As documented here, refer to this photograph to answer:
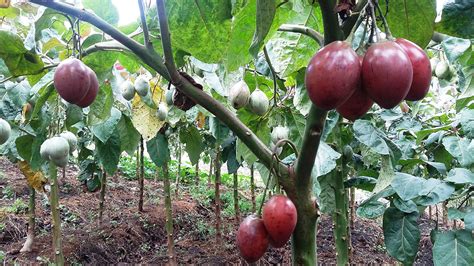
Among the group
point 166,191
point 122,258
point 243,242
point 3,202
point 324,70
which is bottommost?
point 122,258

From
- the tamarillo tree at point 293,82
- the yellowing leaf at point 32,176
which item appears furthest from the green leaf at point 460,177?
the yellowing leaf at point 32,176

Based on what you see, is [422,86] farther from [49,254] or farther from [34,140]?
[49,254]

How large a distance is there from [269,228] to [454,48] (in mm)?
776

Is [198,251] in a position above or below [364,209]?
below

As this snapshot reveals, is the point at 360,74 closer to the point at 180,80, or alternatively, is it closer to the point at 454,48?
the point at 180,80

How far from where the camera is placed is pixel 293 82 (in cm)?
155

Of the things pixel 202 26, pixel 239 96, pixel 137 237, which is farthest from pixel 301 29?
pixel 137 237

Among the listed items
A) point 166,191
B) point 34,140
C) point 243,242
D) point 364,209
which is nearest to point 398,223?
point 364,209

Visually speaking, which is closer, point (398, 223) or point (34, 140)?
point (398, 223)

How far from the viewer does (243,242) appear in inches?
32.1

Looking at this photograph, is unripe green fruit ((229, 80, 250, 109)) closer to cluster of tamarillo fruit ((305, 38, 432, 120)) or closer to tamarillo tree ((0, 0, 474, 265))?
tamarillo tree ((0, 0, 474, 265))

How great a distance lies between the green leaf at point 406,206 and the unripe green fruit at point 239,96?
610mm

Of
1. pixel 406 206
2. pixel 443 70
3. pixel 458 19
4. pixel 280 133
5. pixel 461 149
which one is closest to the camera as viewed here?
pixel 458 19

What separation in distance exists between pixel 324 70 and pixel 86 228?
480 cm
